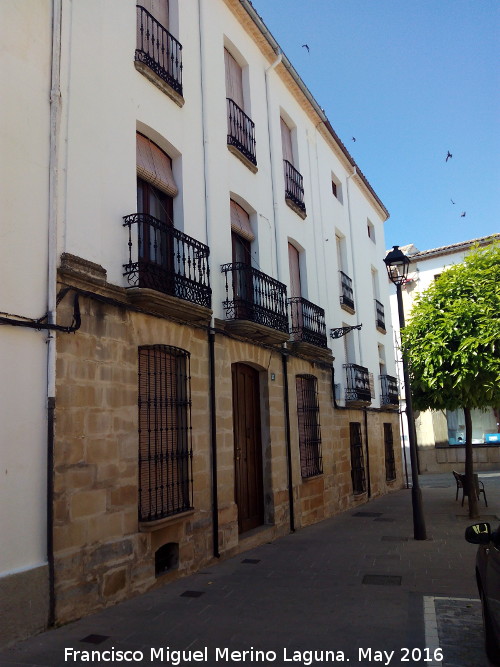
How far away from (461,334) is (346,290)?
19.1 feet

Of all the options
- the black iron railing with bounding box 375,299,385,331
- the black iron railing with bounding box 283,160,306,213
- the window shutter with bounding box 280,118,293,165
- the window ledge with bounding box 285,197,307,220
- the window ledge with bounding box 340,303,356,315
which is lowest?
the window ledge with bounding box 340,303,356,315

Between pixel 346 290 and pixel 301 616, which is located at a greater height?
pixel 346 290

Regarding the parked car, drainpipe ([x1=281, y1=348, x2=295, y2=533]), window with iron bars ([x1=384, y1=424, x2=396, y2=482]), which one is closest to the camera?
the parked car

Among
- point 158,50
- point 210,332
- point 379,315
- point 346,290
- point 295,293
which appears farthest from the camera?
point 379,315

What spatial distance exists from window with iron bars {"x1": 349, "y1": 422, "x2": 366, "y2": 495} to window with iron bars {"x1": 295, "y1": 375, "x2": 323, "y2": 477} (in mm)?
2821

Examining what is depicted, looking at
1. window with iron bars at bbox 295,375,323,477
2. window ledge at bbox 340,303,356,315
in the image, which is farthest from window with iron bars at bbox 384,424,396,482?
window with iron bars at bbox 295,375,323,477

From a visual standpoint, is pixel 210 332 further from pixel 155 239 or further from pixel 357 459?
pixel 357 459

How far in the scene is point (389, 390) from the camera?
19.0 m

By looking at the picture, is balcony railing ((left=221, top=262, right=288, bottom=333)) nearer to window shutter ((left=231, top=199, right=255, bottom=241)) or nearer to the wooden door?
window shutter ((left=231, top=199, right=255, bottom=241))

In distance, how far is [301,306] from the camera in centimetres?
1219

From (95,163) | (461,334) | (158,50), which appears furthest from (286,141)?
(95,163)

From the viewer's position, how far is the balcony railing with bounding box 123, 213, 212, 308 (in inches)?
274

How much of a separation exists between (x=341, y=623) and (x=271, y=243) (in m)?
7.56

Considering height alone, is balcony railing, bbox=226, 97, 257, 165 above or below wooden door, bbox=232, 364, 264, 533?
above
